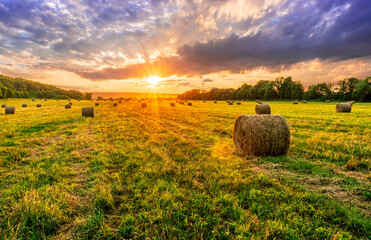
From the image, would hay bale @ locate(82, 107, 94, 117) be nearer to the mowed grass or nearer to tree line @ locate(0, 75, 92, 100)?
the mowed grass

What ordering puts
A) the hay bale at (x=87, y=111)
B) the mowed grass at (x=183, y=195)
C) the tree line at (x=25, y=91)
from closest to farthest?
the mowed grass at (x=183, y=195), the hay bale at (x=87, y=111), the tree line at (x=25, y=91)

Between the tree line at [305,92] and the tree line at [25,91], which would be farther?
the tree line at [25,91]

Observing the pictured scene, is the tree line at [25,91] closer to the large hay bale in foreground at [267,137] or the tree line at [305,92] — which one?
the large hay bale in foreground at [267,137]

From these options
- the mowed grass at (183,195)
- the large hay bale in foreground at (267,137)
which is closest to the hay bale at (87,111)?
the mowed grass at (183,195)

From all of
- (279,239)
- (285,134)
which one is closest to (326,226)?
Result: (279,239)

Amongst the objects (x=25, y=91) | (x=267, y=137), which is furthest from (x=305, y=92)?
(x=25, y=91)

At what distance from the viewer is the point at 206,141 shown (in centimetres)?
970

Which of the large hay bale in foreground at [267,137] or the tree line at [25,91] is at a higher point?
the tree line at [25,91]

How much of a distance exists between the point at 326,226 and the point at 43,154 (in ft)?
33.9

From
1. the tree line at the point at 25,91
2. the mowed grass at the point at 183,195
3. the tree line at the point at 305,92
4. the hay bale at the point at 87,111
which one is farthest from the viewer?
the tree line at the point at 25,91

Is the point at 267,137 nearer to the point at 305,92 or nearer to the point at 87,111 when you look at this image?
the point at 87,111

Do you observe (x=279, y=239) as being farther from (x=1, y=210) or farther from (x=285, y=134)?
(x=1, y=210)

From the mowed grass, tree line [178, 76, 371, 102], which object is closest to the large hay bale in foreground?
the mowed grass

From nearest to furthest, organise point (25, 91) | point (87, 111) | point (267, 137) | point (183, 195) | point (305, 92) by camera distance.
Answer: point (183, 195)
point (267, 137)
point (87, 111)
point (305, 92)
point (25, 91)
